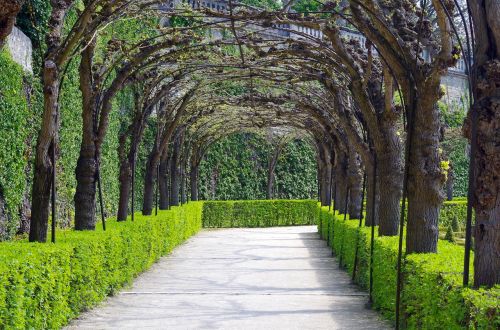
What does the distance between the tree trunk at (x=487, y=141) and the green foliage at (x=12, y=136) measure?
660 centimetres

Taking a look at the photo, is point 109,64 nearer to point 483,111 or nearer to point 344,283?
point 344,283

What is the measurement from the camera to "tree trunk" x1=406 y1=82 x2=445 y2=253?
28.2 feet

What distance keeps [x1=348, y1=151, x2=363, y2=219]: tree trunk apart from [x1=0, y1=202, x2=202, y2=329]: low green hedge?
431 centimetres

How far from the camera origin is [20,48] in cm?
1173

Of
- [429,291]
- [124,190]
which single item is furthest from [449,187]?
[429,291]

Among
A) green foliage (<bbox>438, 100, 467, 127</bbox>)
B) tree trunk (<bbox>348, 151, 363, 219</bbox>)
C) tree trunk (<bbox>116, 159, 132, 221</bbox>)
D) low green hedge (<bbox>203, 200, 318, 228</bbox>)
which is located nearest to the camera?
tree trunk (<bbox>116, 159, 132, 221</bbox>)

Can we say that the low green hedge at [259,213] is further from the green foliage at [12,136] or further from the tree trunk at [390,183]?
the green foliage at [12,136]

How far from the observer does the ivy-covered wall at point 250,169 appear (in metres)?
33.3

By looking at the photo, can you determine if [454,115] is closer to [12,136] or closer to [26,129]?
[26,129]

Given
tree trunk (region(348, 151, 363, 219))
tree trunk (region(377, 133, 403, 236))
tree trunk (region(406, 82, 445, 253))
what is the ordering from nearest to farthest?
tree trunk (region(406, 82, 445, 253)), tree trunk (region(377, 133, 403, 236)), tree trunk (region(348, 151, 363, 219))

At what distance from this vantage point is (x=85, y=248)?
920 cm

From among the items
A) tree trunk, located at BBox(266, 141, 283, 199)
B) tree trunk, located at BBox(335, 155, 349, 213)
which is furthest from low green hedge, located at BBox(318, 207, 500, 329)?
tree trunk, located at BBox(266, 141, 283, 199)

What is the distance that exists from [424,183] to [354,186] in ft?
29.4

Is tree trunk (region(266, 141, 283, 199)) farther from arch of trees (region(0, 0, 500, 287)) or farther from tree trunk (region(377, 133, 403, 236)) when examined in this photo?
tree trunk (region(377, 133, 403, 236))
